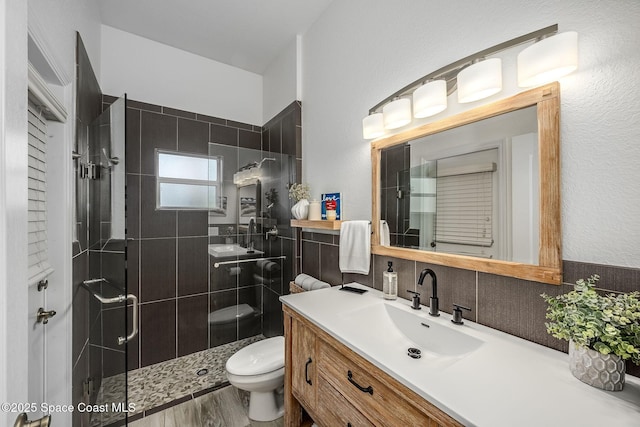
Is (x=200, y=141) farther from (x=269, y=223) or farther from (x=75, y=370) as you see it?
(x=75, y=370)

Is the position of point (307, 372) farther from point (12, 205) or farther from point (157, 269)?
point (157, 269)

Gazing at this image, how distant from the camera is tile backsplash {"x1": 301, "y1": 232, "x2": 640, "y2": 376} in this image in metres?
0.78

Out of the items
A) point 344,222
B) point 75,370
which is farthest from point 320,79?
point 75,370

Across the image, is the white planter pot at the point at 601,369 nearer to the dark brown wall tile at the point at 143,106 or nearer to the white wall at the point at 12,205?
the white wall at the point at 12,205

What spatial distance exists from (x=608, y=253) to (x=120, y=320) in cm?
214

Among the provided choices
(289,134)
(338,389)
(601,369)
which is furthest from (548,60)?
(289,134)

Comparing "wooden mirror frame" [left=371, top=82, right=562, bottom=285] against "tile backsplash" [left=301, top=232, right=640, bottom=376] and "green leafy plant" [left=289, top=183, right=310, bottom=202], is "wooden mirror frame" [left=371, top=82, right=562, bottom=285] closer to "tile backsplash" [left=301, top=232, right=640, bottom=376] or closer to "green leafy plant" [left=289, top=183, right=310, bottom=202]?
"tile backsplash" [left=301, top=232, right=640, bottom=376]

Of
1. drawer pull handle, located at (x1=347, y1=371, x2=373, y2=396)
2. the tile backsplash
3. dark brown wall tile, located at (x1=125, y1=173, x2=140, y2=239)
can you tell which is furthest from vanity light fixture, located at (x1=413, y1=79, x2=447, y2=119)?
dark brown wall tile, located at (x1=125, y1=173, x2=140, y2=239)

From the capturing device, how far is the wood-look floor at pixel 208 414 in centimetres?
171

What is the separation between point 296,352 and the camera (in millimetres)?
1337

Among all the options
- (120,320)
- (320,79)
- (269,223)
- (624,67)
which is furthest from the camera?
(269,223)

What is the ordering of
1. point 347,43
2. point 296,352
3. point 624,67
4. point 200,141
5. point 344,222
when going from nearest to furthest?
point 624,67 → point 296,352 → point 344,222 → point 347,43 → point 200,141

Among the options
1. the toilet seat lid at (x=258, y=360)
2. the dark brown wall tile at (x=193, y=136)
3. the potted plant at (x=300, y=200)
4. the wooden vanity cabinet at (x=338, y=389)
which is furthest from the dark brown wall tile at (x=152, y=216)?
the wooden vanity cabinet at (x=338, y=389)

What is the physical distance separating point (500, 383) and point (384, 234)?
89cm
